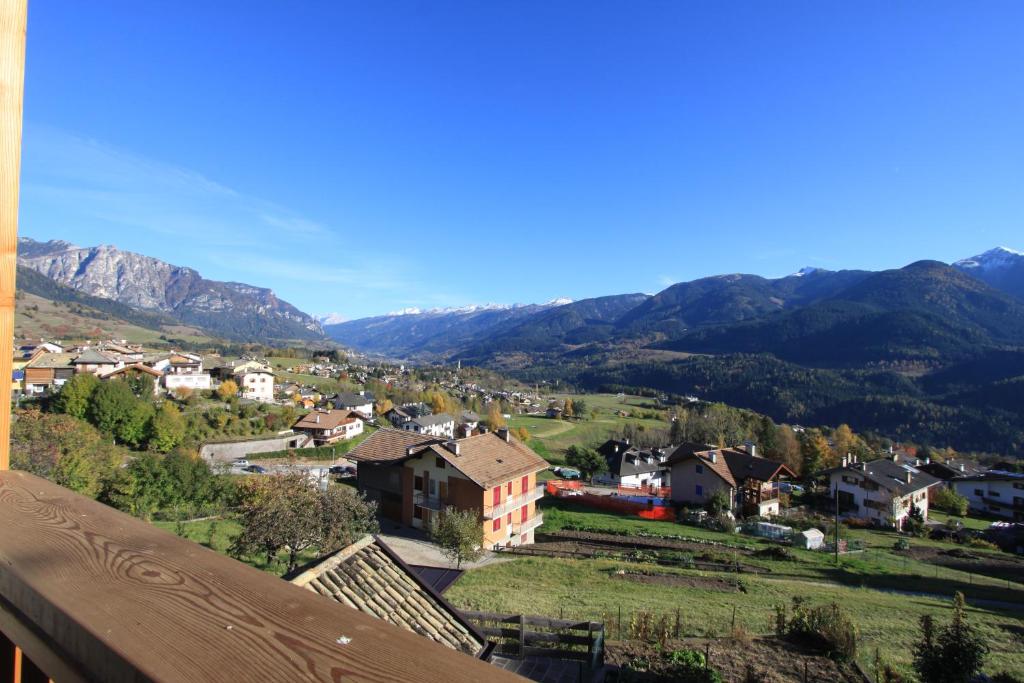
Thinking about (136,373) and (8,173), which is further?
(136,373)

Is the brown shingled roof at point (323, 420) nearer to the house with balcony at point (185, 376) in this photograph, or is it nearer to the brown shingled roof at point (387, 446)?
the house with balcony at point (185, 376)

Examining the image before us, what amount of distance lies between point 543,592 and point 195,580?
2148 cm

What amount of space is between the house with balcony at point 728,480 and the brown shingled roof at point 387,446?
26.0 metres

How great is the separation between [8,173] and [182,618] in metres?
2.01

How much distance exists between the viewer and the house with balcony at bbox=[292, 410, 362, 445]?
65562 mm

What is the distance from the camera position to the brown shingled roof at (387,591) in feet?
22.8

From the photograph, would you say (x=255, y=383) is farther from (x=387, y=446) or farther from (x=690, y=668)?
(x=690, y=668)

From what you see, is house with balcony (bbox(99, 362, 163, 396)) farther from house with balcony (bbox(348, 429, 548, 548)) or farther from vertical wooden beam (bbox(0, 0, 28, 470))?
vertical wooden beam (bbox(0, 0, 28, 470))

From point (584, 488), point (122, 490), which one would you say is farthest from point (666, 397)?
point (122, 490)

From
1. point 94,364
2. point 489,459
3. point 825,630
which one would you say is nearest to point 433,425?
point 94,364

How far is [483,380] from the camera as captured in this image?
187875mm

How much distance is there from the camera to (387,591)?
732 centimetres

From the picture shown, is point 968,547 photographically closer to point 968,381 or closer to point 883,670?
point 883,670

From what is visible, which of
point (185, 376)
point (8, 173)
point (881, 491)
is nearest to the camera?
point (8, 173)
